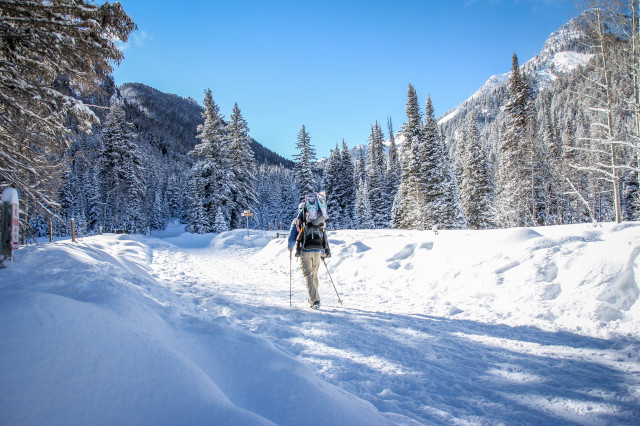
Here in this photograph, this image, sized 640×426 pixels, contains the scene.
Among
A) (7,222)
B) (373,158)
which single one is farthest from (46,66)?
(373,158)

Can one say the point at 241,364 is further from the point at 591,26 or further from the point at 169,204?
the point at 169,204

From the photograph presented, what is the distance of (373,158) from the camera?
139 feet

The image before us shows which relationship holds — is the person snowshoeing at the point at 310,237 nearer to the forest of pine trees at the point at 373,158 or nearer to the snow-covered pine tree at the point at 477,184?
the forest of pine trees at the point at 373,158

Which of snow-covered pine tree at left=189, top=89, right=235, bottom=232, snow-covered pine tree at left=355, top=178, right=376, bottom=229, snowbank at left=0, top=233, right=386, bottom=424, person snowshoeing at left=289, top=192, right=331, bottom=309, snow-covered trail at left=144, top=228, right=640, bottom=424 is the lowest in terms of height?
snow-covered trail at left=144, top=228, right=640, bottom=424

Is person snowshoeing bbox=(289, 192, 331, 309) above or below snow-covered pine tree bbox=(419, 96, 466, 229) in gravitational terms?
below

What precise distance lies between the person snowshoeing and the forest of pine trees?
4196 millimetres

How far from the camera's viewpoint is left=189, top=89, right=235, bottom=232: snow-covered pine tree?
27703 millimetres

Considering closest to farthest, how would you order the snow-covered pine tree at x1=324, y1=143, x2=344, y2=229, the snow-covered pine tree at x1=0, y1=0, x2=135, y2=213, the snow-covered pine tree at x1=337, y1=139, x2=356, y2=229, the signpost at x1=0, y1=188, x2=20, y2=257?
the signpost at x1=0, y1=188, x2=20, y2=257
the snow-covered pine tree at x1=0, y1=0, x2=135, y2=213
the snow-covered pine tree at x1=324, y1=143, x2=344, y2=229
the snow-covered pine tree at x1=337, y1=139, x2=356, y2=229

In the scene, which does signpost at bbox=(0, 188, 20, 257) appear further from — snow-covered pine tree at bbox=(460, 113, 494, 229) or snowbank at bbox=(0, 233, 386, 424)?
snow-covered pine tree at bbox=(460, 113, 494, 229)

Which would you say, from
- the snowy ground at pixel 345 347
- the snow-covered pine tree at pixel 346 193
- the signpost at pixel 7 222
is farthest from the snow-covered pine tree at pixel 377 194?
the signpost at pixel 7 222

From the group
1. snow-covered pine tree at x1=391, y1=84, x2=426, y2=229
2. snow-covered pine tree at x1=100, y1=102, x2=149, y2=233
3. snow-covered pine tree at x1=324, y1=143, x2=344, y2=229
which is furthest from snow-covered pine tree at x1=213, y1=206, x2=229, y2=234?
snow-covered pine tree at x1=391, y1=84, x2=426, y2=229

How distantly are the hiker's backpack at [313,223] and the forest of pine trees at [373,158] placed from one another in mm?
4190

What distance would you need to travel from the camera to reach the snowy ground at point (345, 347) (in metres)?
1.76

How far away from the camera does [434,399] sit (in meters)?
2.54
